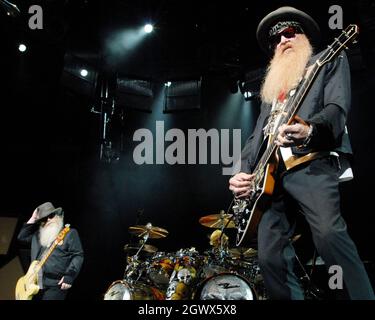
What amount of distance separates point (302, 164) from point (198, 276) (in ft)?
10.2

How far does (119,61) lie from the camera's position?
741cm

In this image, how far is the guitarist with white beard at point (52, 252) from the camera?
5.30m

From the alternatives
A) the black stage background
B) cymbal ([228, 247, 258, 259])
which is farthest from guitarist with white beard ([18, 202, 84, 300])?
cymbal ([228, 247, 258, 259])

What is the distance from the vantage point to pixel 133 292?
4660 millimetres

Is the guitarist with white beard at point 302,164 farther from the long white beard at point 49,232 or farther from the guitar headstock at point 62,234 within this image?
the long white beard at point 49,232

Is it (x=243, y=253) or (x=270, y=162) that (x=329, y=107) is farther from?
(x=243, y=253)

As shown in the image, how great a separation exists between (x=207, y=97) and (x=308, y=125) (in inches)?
240

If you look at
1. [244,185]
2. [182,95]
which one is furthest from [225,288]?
[182,95]

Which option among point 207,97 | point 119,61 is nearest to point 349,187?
point 207,97

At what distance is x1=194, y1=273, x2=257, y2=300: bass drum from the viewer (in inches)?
162

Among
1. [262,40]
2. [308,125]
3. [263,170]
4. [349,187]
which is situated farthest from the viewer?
[349,187]

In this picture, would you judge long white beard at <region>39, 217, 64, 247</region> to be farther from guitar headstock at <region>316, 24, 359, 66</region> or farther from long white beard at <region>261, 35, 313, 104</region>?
guitar headstock at <region>316, 24, 359, 66</region>

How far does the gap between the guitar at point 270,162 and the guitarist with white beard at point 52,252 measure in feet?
12.8
